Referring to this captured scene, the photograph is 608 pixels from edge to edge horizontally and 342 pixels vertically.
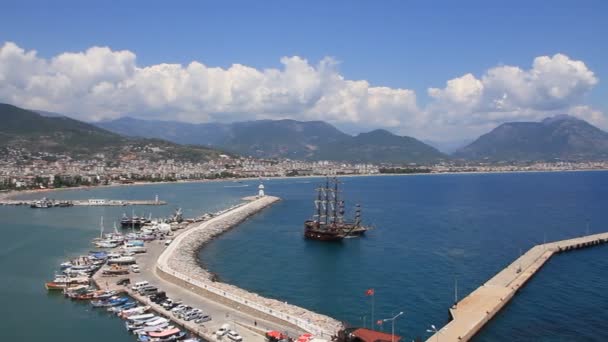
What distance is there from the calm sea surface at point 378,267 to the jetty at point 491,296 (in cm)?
73

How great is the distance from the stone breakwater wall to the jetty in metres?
6.11

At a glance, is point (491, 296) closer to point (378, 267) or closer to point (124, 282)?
point (378, 267)

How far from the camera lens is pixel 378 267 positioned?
44469mm

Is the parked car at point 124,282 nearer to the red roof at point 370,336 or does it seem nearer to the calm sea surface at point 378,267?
the calm sea surface at point 378,267

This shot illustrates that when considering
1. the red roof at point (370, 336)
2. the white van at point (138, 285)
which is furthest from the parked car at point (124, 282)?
the red roof at point (370, 336)

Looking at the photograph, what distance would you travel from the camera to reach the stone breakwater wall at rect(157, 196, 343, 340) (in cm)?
2727

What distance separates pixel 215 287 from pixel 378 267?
1679 centimetres

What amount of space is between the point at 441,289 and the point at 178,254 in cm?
2266

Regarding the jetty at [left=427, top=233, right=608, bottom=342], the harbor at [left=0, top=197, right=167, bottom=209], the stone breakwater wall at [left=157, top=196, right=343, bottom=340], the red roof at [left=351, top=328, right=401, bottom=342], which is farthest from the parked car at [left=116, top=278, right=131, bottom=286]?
the harbor at [left=0, top=197, right=167, bottom=209]

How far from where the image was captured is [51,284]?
3625 centimetres

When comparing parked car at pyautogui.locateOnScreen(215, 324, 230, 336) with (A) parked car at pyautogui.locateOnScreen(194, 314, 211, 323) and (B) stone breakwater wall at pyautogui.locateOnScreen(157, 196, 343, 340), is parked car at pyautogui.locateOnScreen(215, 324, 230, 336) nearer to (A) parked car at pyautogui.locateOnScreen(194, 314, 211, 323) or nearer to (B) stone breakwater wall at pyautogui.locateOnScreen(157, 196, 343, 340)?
(A) parked car at pyautogui.locateOnScreen(194, 314, 211, 323)

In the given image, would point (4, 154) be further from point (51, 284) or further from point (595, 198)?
point (595, 198)

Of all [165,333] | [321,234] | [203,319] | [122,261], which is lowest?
[165,333]

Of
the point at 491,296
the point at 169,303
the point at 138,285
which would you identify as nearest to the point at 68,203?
the point at 138,285
